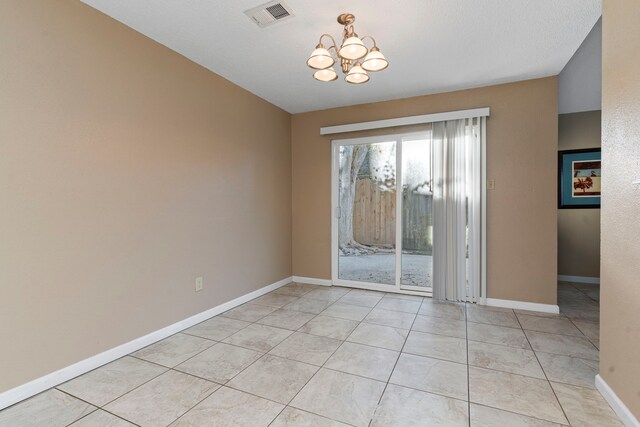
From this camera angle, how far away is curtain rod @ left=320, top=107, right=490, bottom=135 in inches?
131

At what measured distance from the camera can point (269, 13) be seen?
6.93 feet

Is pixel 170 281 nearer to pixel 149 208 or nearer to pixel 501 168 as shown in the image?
pixel 149 208

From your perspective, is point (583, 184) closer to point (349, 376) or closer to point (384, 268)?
point (384, 268)

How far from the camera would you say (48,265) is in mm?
1835

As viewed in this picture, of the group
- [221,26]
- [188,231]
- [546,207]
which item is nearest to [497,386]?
[546,207]

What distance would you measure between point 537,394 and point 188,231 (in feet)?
9.54

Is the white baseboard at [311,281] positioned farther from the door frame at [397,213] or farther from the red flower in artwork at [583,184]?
the red flower in artwork at [583,184]

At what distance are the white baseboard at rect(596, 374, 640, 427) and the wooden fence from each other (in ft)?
6.71

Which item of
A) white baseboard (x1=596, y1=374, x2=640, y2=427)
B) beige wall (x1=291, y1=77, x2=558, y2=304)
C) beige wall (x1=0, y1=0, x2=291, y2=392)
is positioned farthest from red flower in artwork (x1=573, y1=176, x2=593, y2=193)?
beige wall (x1=0, y1=0, x2=291, y2=392)

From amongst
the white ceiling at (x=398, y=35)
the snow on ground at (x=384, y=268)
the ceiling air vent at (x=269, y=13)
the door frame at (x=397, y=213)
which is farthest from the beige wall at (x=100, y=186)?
the snow on ground at (x=384, y=268)

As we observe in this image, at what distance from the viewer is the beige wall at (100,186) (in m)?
1.71

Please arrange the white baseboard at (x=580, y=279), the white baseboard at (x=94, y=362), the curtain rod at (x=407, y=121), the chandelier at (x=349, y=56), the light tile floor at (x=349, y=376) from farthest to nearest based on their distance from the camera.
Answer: the white baseboard at (x=580, y=279) < the curtain rod at (x=407, y=121) < the chandelier at (x=349, y=56) < the white baseboard at (x=94, y=362) < the light tile floor at (x=349, y=376)

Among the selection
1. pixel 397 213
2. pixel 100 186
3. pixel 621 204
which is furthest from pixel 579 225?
pixel 100 186

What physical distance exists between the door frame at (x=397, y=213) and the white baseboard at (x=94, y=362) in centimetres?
169
